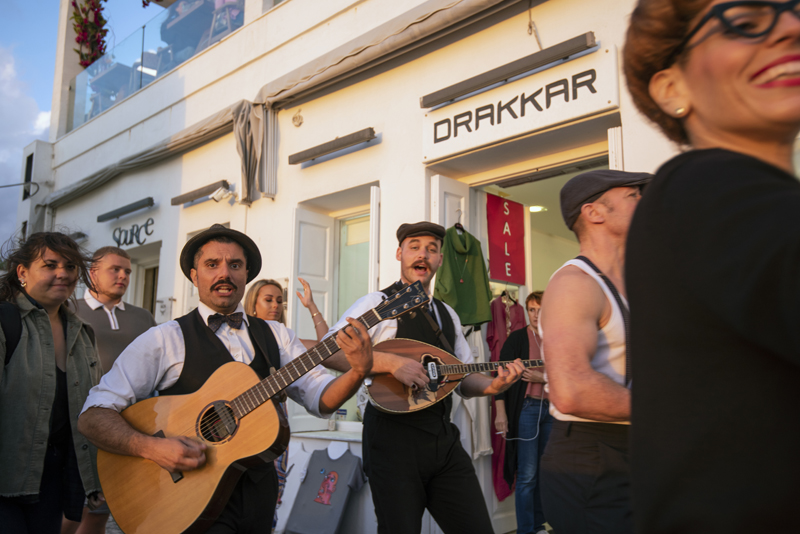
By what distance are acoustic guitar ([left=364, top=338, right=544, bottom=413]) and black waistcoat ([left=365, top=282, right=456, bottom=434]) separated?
0.20 ft

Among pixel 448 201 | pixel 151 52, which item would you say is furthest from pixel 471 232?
pixel 151 52

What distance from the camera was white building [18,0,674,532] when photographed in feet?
15.5

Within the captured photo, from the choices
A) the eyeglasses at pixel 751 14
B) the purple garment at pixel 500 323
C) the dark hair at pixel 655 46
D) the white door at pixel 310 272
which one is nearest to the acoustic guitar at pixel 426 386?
the purple garment at pixel 500 323

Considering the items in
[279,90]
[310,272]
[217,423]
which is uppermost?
[279,90]

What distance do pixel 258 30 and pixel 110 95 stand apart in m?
4.54

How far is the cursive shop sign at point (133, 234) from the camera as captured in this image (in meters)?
8.98

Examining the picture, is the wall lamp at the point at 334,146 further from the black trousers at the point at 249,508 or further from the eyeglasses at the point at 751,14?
the eyeglasses at the point at 751,14

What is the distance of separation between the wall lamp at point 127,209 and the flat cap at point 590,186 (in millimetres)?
7919

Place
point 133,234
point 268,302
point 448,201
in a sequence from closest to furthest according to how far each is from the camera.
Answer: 1. point 268,302
2. point 448,201
3. point 133,234

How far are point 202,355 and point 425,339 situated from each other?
140 centimetres

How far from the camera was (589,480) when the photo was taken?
1.69m

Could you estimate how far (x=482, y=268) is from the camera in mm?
5324

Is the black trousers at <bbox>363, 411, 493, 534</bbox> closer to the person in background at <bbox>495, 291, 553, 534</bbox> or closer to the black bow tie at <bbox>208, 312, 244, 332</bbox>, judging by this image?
the black bow tie at <bbox>208, 312, 244, 332</bbox>

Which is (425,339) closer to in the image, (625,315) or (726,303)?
(625,315)
